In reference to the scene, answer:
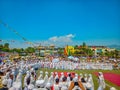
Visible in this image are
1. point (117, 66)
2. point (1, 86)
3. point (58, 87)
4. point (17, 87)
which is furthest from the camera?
point (117, 66)

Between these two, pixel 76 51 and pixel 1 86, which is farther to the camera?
pixel 76 51

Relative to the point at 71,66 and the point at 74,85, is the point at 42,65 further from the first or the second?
the point at 74,85

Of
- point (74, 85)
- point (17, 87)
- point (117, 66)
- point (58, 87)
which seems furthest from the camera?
point (117, 66)

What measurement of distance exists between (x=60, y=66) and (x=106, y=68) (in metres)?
7.39

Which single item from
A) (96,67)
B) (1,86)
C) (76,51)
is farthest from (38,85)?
(76,51)

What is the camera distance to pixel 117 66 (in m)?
40.8

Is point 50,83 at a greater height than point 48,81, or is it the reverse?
point 50,83

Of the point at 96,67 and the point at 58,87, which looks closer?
the point at 58,87

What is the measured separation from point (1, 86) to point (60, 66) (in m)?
26.3

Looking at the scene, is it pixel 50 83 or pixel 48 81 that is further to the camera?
pixel 48 81

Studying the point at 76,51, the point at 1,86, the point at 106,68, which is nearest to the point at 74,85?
the point at 1,86

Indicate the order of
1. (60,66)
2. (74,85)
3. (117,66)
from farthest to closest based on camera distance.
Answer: (117,66)
(60,66)
(74,85)

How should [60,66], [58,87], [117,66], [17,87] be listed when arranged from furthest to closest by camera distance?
[117,66] < [60,66] < [58,87] < [17,87]

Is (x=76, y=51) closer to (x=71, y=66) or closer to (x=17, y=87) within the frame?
(x=71, y=66)
